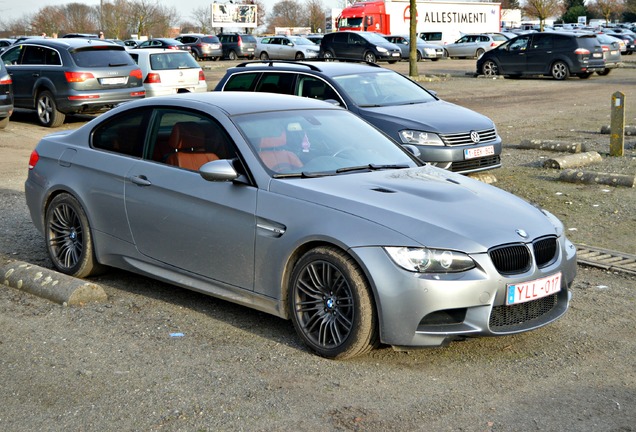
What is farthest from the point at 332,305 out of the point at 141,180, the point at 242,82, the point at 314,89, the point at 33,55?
the point at 33,55

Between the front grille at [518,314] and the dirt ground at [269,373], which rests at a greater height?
the front grille at [518,314]

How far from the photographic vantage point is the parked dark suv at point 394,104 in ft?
37.5

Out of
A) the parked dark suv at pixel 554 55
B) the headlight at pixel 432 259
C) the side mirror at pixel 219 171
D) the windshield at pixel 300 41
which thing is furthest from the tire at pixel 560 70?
the headlight at pixel 432 259

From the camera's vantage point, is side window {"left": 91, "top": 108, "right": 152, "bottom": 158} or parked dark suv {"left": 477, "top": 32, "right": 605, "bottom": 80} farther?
parked dark suv {"left": 477, "top": 32, "right": 605, "bottom": 80}

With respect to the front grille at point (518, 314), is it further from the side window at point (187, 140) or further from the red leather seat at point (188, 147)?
the red leather seat at point (188, 147)

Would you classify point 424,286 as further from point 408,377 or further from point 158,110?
point 158,110

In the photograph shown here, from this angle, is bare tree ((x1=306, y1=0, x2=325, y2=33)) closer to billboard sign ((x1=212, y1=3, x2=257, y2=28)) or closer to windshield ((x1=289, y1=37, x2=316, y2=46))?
billboard sign ((x1=212, y1=3, x2=257, y2=28))

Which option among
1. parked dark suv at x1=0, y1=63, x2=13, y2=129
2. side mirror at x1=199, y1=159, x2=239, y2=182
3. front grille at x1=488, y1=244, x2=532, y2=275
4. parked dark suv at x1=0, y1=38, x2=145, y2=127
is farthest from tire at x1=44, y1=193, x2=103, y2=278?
parked dark suv at x1=0, y1=38, x2=145, y2=127

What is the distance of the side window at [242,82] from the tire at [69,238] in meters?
5.59

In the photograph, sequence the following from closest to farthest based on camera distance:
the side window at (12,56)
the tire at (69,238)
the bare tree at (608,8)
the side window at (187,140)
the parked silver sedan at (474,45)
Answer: the side window at (187,140) → the tire at (69,238) → the side window at (12,56) → the parked silver sedan at (474,45) → the bare tree at (608,8)

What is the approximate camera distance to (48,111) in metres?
19.2

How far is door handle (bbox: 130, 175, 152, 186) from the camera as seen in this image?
6594 millimetres

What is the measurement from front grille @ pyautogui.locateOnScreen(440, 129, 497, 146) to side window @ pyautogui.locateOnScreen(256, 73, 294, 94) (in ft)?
7.22

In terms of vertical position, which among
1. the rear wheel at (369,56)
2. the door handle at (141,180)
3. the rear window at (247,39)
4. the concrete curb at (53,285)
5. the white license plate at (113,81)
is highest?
the rear window at (247,39)
